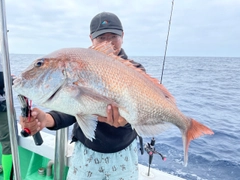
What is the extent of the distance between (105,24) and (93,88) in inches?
36.7

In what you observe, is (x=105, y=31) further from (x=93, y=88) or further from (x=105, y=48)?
(x=93, y=88)

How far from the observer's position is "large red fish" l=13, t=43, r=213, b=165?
145cm

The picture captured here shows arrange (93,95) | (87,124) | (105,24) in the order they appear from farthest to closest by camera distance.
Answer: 1. (105,24)
2. (87,124)
3. (93,95)

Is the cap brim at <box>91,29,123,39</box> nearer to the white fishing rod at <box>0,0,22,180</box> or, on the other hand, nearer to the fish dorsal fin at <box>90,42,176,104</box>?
the fish dorsal fin at <box>90,42,176,104</box>

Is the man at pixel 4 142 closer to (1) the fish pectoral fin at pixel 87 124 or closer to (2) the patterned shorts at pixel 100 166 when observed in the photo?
(2) the patterned shorts at pixel 100 166

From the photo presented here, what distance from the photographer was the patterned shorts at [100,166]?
6.78ft

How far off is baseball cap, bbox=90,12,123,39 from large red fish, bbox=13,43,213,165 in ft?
1.81

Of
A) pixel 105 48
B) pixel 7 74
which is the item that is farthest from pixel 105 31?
pixel 7 74

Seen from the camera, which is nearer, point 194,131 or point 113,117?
point 113,117

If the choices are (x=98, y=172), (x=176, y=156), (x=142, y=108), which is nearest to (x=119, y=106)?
(x=142, y=108)

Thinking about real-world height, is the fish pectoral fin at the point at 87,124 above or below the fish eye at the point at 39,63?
below

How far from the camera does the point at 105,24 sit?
7.14 ft

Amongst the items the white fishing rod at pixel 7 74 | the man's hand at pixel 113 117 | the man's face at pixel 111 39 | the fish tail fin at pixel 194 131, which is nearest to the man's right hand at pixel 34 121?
the white fishing rod at pixel 7 74

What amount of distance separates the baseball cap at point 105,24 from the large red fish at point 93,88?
21.7 inches
